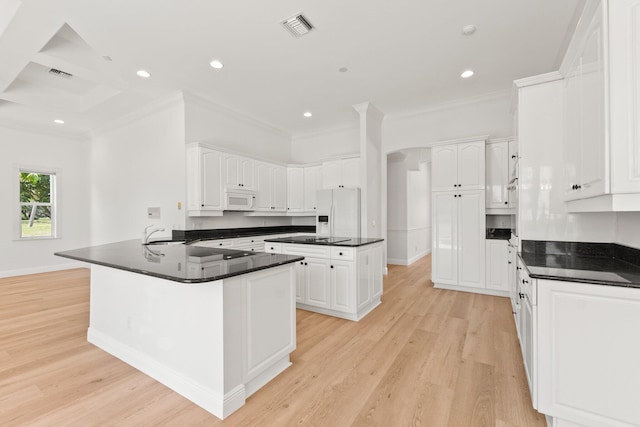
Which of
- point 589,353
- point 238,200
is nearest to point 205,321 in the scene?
point 589,353

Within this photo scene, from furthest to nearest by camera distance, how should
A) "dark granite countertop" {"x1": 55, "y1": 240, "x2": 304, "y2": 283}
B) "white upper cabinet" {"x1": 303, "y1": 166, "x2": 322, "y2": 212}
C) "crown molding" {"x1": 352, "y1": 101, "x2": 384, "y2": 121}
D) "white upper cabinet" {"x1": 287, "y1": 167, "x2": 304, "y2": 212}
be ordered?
"white upper cabinet" {"x1": 287, "y1": 167, "x2": 304, "y2": 212}, "white upper cabinet" {"x1": 303, "y1": 166, "x2": 322, "y2": 212}, "crown molding" {"x1": 352, "y1": 101, "x2": 384, "y2": 121}, "dark granite countertop" {"x1": 55, "y1": 240, "x2": 304, "y2": 283}

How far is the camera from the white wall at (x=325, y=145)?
6.35m

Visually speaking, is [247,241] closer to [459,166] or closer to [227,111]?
[227,111]

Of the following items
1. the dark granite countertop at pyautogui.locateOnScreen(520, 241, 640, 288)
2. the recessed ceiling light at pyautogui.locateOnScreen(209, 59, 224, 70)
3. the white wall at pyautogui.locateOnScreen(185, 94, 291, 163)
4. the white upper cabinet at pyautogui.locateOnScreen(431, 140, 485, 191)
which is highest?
the recessed ceiling light at pyautogui.locateOnScreen(209, 59, 224, 70)

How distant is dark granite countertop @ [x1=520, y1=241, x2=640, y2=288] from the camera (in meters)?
1.51

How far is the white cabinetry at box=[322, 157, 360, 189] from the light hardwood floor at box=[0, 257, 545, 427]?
9.09 feet

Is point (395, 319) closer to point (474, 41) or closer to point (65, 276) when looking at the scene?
point (474, 41)

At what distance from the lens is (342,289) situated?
3.38 meters

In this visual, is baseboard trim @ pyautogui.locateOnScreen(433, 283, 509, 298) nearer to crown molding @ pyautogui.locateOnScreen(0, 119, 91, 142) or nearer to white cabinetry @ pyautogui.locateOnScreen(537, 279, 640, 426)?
white cabinetry @ pyautogui.locateOnScreen(537, 279, 640, 426)

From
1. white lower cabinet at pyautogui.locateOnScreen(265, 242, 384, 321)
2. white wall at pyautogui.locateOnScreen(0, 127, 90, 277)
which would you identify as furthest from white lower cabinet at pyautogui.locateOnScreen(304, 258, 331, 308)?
white wall at pyautogui.locateOnScreen(0, 127, 90, 277)

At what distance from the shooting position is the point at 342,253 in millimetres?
3336

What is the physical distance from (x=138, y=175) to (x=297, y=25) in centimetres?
431

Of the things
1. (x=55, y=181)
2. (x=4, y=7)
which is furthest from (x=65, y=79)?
(x=55, y=181)

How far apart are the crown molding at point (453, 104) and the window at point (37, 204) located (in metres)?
7.72
